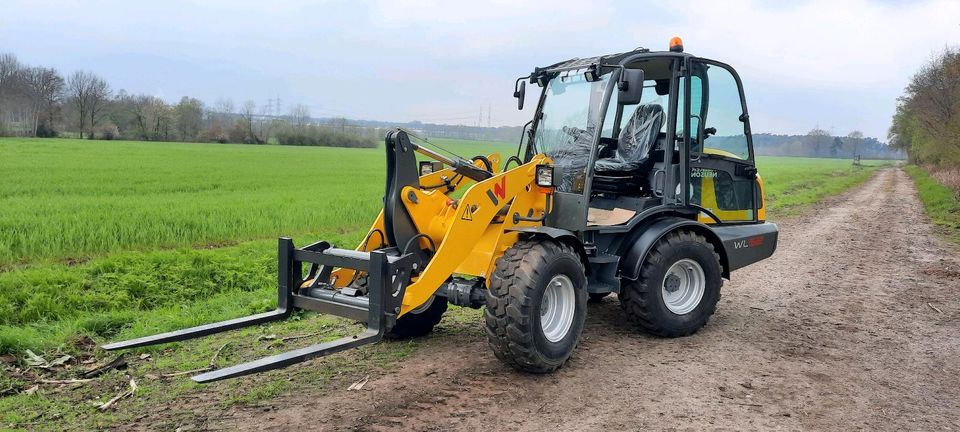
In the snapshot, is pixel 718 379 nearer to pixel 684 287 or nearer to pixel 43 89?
pixel 684 287

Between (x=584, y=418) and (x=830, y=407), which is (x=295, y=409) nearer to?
(x=584, y=418)

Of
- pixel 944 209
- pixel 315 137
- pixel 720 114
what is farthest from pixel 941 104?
pixel 315 137

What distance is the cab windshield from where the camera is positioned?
604 cm

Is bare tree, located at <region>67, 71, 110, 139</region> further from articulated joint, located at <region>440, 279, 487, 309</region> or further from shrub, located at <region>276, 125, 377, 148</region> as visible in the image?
articulated joint, located at <region>440, 279, 487, 309</region>

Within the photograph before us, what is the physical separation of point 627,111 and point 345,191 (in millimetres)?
15650

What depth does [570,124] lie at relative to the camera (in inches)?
251

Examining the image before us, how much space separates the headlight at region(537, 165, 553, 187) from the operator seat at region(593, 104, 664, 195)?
1122 mm

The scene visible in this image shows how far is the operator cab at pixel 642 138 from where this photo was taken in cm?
607

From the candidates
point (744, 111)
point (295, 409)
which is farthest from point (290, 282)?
point (744, 111)

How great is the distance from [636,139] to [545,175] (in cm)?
163

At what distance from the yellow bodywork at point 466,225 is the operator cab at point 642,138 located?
1.39 feet

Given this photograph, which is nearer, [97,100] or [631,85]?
[631,85]

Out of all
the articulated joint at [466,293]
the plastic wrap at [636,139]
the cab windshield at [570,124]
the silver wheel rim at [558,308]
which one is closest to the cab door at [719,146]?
the plastic wrap at [636,139]

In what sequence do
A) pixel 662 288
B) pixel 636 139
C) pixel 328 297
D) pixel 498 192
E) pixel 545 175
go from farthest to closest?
pixel 636 139 < pixel 662 288 < pixel 545 175 < pixel 498 192 < pixel 328 297
